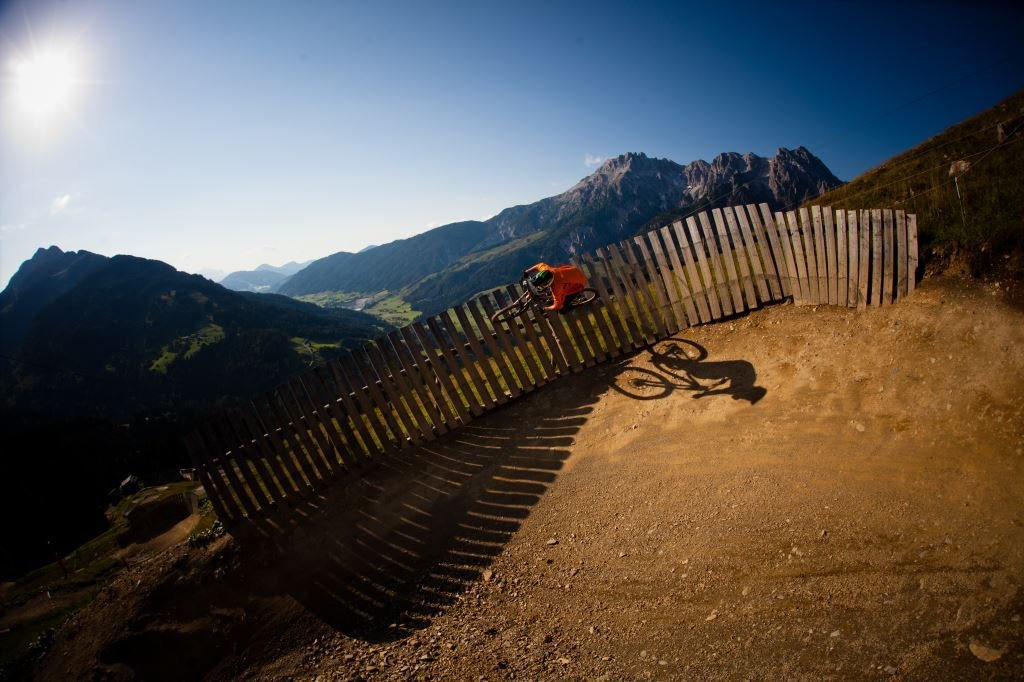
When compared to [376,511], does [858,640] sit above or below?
below

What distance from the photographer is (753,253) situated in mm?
8969

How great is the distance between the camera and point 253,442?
7.80 metres

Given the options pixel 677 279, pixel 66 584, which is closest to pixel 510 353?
pixel 677 279

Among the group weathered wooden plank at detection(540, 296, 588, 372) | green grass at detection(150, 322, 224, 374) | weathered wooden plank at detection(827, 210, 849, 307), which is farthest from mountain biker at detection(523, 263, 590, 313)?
green grass at detection(150, 322, 224, 374)

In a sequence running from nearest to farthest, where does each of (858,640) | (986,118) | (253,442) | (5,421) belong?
(858,640) → (253,442) → (986,118) → (5,421)

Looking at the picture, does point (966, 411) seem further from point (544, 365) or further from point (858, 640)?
point (544, 365)

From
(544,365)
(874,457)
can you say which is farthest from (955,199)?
(544,365)

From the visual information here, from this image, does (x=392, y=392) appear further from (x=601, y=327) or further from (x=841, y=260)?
(x=841, y=260)

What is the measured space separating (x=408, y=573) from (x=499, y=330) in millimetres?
4717

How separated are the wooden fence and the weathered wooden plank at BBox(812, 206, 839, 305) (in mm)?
21

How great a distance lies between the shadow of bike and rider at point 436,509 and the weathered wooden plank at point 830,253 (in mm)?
2378

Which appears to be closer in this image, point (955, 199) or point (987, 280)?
point (987, 280)

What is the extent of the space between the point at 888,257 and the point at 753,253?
224cm

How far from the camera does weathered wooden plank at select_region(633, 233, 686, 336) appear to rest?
30.8 feet
